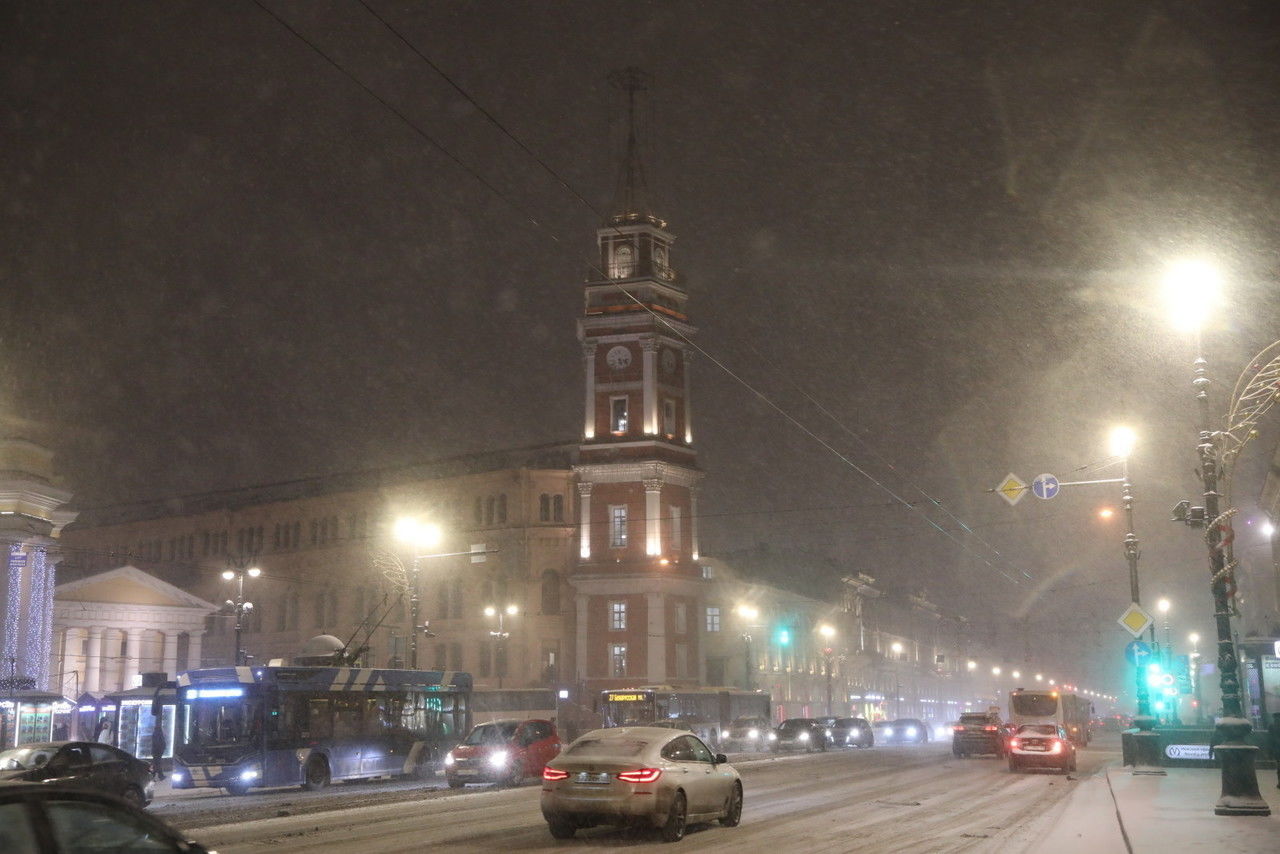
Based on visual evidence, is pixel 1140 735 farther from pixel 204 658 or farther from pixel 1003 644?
pixel 1003 644

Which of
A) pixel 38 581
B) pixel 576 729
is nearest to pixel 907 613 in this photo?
pixel 576 729

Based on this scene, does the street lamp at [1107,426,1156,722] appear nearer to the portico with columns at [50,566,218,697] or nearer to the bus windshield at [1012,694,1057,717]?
the bus windshield at [1012,694,1057,717]

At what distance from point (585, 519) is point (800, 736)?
2496cm

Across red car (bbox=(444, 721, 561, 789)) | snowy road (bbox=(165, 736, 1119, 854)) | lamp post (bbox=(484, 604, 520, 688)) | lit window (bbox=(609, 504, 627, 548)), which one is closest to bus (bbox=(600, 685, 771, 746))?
lit window (bbox=(609, 504, 627, 548))

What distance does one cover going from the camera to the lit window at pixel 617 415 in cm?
7438

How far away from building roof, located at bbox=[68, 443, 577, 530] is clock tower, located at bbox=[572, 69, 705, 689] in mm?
8035

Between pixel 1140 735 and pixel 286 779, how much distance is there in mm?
21947

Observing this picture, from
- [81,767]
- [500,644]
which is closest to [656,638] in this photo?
[500,644]

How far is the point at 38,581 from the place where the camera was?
48156mm

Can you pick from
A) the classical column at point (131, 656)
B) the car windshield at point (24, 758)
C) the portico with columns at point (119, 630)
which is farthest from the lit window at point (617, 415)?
the car windshield at point (24, 758)

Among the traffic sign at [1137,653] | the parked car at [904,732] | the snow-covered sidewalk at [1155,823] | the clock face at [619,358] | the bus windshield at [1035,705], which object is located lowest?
the parked car at [904,732]

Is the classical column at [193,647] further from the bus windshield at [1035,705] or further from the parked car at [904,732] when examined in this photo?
the bus windshield at [1035,705]

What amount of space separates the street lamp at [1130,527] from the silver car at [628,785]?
1814 cm

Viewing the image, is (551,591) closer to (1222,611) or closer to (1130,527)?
(1130,527)
